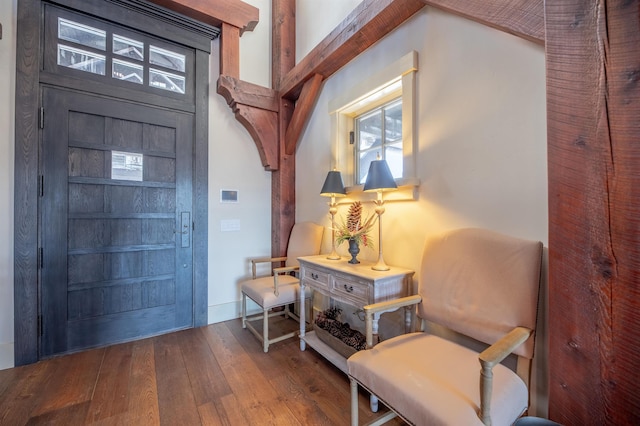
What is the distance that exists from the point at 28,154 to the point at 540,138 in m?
3.36

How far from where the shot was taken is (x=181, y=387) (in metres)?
1.71

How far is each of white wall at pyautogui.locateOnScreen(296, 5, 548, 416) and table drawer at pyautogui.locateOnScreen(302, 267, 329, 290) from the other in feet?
1.65

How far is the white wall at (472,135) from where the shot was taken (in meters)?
1.20

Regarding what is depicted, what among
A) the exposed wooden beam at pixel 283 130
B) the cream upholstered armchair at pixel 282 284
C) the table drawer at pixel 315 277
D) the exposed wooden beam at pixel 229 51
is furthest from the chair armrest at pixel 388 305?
the exposed wooden beam at pixel 229 51

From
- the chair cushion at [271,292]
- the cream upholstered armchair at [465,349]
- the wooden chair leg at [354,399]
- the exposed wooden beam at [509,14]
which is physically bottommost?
the wooden chair leg at [354,399]

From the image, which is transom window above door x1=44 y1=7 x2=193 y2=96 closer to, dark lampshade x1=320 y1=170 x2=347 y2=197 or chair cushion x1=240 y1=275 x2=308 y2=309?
dark lampshade x1=320 y1=170 x2=347 y2=197

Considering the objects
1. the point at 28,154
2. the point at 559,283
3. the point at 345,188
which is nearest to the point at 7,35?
the point at 28,154

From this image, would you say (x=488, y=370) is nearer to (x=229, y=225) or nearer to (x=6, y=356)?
(x=229, y=225)

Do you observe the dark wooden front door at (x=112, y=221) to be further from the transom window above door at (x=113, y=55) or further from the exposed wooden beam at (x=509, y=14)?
the exposed wooden beam at (x=509, y=14)

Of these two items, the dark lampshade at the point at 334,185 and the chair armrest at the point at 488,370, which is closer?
the chair armrest at the point at 488,370

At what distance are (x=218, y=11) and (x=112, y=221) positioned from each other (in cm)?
231

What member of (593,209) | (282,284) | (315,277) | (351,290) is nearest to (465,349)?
(351,290)

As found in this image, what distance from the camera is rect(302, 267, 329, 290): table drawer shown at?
76.8 inches

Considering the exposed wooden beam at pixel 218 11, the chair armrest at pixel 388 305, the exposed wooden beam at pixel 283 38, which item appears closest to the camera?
the chair armrest at pixel 388 305
